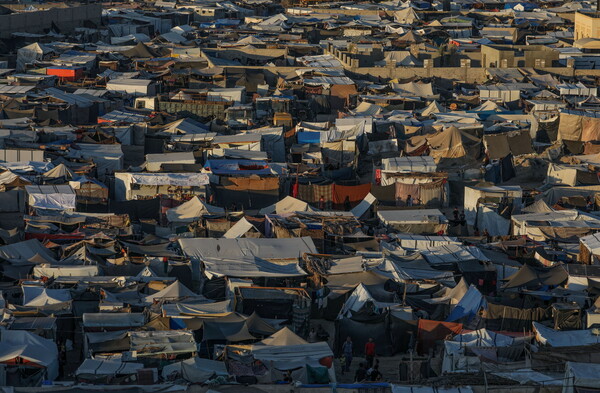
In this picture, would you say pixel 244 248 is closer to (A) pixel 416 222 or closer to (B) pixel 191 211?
(B) pixel 191 211

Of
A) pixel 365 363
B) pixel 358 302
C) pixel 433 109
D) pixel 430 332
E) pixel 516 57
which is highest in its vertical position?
pixel 516 57

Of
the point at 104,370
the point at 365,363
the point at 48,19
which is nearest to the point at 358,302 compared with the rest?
the point at 365,363

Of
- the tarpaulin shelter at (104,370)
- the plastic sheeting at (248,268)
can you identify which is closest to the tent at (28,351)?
the tarpaulin shelter at (104,370)

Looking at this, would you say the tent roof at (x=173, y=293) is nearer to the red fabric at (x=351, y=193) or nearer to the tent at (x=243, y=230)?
the tent at (x=243, y=230)

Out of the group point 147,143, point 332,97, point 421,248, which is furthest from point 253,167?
point 332,97

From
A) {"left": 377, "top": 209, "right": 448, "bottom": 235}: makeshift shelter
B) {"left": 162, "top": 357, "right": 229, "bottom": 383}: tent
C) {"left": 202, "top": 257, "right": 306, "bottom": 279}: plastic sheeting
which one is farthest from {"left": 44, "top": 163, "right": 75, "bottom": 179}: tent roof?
{"left": 162, "top": 357, "right": 229, "bottom": 383}: tent
